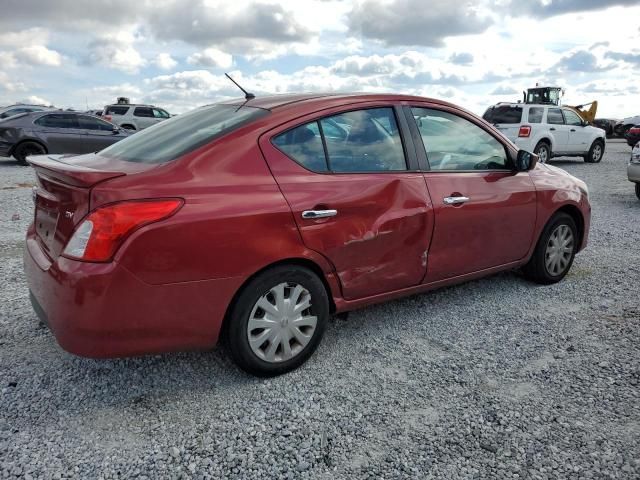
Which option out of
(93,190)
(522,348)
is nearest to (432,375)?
(522,348)

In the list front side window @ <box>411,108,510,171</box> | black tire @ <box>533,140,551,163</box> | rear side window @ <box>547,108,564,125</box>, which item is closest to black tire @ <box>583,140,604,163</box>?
rear side window @ <box>547,108,564,125</box>

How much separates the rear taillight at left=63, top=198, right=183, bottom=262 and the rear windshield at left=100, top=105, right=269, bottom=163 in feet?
1.30

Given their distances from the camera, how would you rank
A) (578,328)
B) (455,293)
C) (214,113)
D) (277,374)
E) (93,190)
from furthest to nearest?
(455,293) < (578,328) < (214,113) < (277,374) < (93,190)

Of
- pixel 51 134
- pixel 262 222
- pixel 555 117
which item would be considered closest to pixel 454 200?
pixel 262 222

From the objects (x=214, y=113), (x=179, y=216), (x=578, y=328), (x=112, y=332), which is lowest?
(x=578, y=328)

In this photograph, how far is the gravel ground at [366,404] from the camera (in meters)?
2.34

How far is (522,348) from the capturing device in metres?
3.45

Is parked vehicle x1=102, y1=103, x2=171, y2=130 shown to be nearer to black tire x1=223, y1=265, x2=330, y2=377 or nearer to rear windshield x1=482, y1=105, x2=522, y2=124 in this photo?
rear windshield x1=482, y1=105, x2=522, y2=124

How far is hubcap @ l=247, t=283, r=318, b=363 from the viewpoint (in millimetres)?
2885

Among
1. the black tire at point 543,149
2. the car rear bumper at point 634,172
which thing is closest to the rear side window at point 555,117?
the black tire at point 543,149

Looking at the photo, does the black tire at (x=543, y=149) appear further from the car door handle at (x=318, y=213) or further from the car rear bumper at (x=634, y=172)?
the car door handle at (x=318, y=213)

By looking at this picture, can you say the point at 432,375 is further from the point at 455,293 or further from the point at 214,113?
the point at 214,113

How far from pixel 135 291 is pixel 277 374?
0.99m

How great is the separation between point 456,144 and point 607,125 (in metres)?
34.2
